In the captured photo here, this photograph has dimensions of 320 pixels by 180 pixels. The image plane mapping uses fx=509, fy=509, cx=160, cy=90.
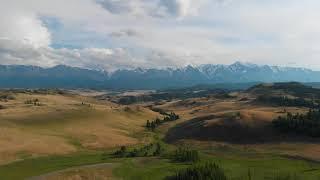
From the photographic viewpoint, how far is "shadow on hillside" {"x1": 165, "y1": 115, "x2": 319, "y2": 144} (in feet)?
563

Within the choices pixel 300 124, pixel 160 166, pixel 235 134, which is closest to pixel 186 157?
pixel 160 166

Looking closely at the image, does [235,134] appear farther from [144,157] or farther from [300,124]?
[144,157]

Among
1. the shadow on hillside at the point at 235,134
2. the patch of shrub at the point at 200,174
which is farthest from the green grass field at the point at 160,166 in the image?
the shadow on hillside at the point at 235,134

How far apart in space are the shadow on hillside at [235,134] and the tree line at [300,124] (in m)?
2.91

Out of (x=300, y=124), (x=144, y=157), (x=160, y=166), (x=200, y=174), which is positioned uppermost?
(x=300, y=124)

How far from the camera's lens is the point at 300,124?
582ft

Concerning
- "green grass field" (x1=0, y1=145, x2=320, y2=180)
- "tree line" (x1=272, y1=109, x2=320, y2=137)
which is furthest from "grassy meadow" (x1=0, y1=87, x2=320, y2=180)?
"tree line" (x1=272, y1=109, x2=320, y2=137)

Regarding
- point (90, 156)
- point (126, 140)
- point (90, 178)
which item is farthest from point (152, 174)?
point (126, 140)

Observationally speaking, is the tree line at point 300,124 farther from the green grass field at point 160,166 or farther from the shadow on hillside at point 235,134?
the green grass field at point 160,166

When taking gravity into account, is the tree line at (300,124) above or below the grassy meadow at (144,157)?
above

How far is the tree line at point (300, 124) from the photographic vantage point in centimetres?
17138

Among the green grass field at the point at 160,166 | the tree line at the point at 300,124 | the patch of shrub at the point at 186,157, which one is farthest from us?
the tree line at the point at 300,124

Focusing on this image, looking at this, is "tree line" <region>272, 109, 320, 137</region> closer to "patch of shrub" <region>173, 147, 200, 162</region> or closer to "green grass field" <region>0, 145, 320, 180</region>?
"green grass field" <region>0, 145, 320, 180</region>

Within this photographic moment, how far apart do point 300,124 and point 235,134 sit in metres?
22.8
